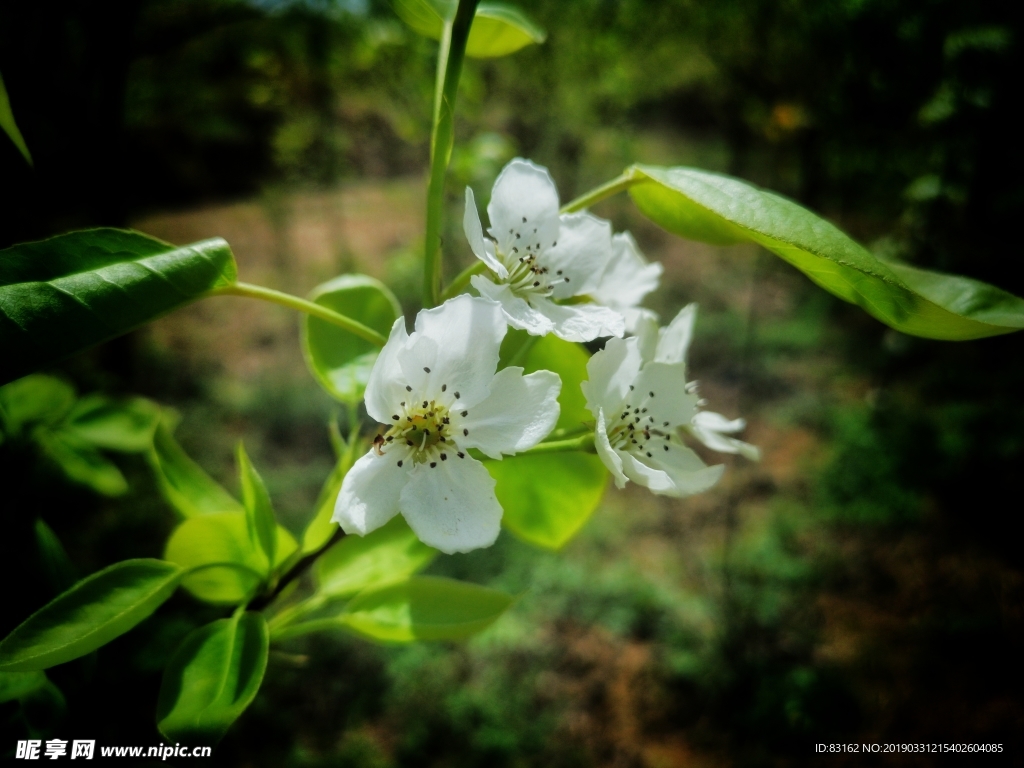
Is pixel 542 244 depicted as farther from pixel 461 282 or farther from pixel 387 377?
pixel 387 377

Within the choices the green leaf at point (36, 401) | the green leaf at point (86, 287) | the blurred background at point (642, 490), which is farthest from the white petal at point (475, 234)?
the green leaf at point (36, 401)

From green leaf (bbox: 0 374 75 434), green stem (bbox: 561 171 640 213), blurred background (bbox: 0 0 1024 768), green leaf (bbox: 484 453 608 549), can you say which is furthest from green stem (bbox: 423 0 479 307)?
green leaf (bbox: 0 374 75 434)

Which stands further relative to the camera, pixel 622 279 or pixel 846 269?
pixel 622 279

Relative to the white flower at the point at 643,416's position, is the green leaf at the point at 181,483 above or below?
below

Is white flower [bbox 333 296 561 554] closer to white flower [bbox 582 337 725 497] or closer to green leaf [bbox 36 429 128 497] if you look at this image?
white flower [bbox 582 337 725 497]

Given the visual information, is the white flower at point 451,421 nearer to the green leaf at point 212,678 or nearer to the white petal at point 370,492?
the white petal at point 370,492

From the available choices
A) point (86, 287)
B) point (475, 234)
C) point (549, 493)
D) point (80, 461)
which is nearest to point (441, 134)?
point (475, 234)
